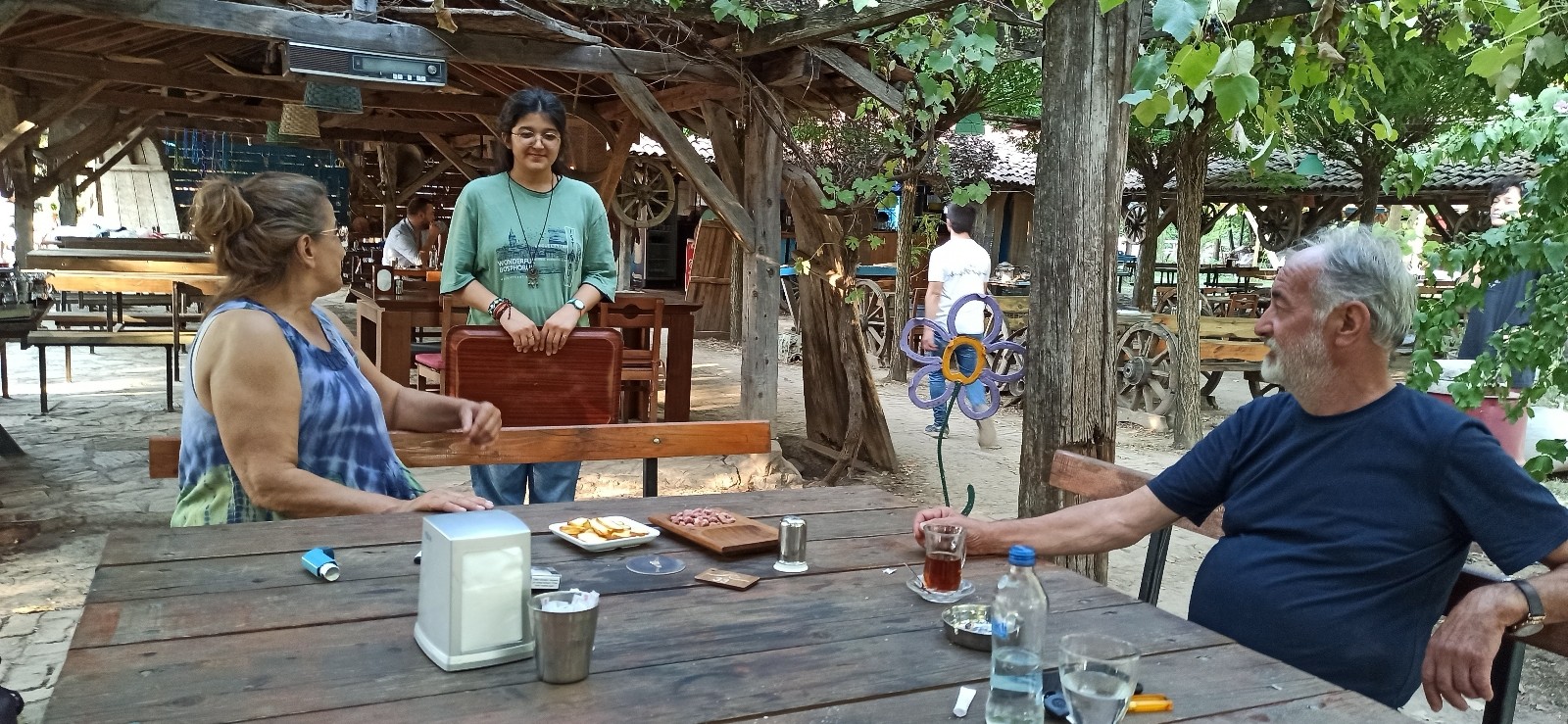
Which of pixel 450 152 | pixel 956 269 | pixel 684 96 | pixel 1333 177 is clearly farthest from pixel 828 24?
pixel 1333 177

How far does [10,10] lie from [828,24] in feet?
11.4

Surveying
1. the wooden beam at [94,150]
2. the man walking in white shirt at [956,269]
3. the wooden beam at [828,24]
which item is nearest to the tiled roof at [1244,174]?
the wooden beam at [94,150]

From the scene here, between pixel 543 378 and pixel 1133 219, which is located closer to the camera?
pixel 543 378

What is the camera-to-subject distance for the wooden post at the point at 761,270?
6.35 meters

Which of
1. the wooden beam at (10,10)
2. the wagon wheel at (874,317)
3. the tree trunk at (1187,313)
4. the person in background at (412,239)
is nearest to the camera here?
the wooden beam at (10,10)

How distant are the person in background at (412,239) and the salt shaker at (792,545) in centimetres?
755

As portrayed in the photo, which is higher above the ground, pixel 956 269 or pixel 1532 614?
pixel 956 269

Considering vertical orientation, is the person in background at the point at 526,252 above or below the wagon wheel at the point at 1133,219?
below

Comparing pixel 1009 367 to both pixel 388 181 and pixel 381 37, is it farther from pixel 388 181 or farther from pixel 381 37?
pixel 388 181

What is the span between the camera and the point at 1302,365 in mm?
1936

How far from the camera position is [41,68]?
25.2 feet

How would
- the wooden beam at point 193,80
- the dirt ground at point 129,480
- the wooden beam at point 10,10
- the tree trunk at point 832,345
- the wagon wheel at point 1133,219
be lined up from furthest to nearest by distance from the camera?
the wagon wheel at point 1133,219, the wooden beam at point 193,80, the tree trunk at point 832,345, the wooden beam at point 10,10, the dirt ground at point 129,480

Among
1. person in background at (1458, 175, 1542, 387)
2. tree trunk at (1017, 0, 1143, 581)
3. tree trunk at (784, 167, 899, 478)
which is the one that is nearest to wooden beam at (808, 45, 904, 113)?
tree trunk at (784, 167, 899, 478)

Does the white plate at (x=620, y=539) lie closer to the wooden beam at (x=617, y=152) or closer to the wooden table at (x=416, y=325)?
the wooden table at (x=416, y=325)
